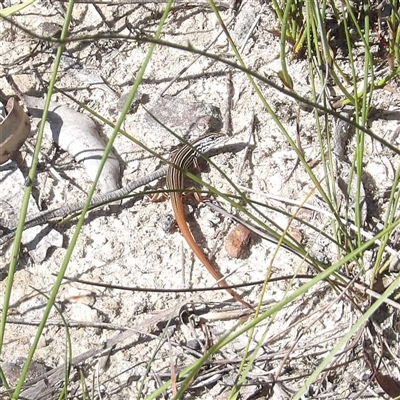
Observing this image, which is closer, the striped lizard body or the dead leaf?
the striped lizard body

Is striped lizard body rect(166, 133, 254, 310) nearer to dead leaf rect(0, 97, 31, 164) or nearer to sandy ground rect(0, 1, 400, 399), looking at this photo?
sandy ground rect(0, 1, 400, 399)

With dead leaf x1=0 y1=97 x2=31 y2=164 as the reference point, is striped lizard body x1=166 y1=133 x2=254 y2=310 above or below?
below

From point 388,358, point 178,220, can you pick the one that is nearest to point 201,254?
point 178,220

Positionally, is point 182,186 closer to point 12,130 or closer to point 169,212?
point 169,212

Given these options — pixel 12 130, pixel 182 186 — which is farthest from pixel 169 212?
pixel 12 130

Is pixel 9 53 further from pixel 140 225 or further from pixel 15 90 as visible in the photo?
pixel 140 225

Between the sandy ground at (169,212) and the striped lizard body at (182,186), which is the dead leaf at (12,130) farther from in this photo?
the striped lizard body at (182,186)

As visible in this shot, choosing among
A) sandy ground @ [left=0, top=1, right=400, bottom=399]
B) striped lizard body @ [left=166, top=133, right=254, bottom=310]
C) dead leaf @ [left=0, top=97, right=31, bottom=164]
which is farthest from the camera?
dead leaf @ [left=0, top=97, right=31, bottom=164]

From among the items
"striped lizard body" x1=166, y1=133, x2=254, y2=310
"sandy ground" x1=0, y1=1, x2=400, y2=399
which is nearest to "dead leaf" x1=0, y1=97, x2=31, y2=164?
"sandy ground" x1=0, y1=1, x2=400, y2=399
